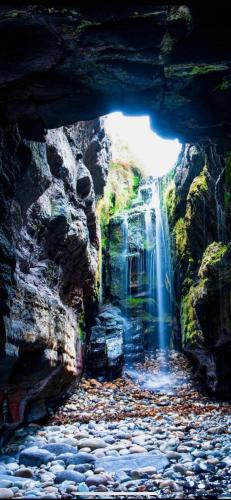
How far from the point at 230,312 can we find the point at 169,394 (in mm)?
5154

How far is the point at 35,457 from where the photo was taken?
19.2 ft

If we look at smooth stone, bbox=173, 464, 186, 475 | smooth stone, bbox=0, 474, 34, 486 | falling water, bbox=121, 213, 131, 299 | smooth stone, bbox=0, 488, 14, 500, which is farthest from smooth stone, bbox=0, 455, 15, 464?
falling water, bbox=121, 213, 131, 299

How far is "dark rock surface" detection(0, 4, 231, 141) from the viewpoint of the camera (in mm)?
4164

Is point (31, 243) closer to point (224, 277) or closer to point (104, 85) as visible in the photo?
point (104, 85)

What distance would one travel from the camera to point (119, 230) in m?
24.1

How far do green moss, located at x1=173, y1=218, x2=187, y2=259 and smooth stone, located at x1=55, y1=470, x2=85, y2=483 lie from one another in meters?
10.8

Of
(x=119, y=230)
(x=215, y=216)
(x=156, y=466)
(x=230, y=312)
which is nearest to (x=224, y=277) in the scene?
(x=230, y=312)

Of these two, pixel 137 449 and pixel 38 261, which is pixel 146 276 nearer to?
pixel 38 261

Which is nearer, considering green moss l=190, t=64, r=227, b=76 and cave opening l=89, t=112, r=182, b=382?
green moss l=190, t=64, r=227, b=76

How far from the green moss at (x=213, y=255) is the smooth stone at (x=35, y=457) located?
6169 millimetres

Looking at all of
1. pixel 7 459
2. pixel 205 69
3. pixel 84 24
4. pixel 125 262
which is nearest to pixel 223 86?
pixel 205 69

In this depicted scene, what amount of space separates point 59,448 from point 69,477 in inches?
58.4

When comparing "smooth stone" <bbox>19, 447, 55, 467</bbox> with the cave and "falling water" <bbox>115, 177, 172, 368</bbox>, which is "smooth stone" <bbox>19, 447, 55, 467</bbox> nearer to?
the cave

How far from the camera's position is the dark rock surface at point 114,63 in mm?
4164
